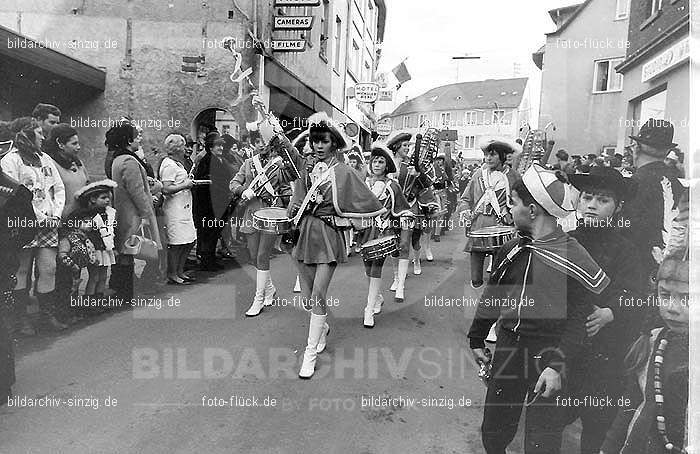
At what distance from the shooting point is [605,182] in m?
2.76

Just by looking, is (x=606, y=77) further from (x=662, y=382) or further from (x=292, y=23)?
(x=292, y=23)

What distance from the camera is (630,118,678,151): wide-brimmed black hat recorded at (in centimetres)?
295

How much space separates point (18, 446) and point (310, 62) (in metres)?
12.4

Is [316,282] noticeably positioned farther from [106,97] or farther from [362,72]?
[362,72]

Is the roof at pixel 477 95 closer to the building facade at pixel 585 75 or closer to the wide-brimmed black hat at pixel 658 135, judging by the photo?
the building facade at pixel 585 75

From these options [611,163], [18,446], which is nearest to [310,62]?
[611,163]

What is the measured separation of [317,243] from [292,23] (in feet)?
26.6

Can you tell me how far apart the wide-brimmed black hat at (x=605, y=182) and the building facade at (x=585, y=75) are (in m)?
1.11

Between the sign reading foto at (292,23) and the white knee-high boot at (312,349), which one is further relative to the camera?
the sign reading foto at (292,23)

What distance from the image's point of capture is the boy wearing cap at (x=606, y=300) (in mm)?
2633

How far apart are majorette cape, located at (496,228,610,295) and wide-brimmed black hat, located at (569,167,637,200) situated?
0.43 meters

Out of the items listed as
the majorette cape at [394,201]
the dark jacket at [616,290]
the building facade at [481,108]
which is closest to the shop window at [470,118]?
the building facade at [481,108]

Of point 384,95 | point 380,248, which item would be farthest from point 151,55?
point 384,95

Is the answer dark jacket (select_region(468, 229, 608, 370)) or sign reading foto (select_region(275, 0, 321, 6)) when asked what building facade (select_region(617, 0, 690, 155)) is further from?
sign reading foto (select_region(275, 0, 321, 6))
